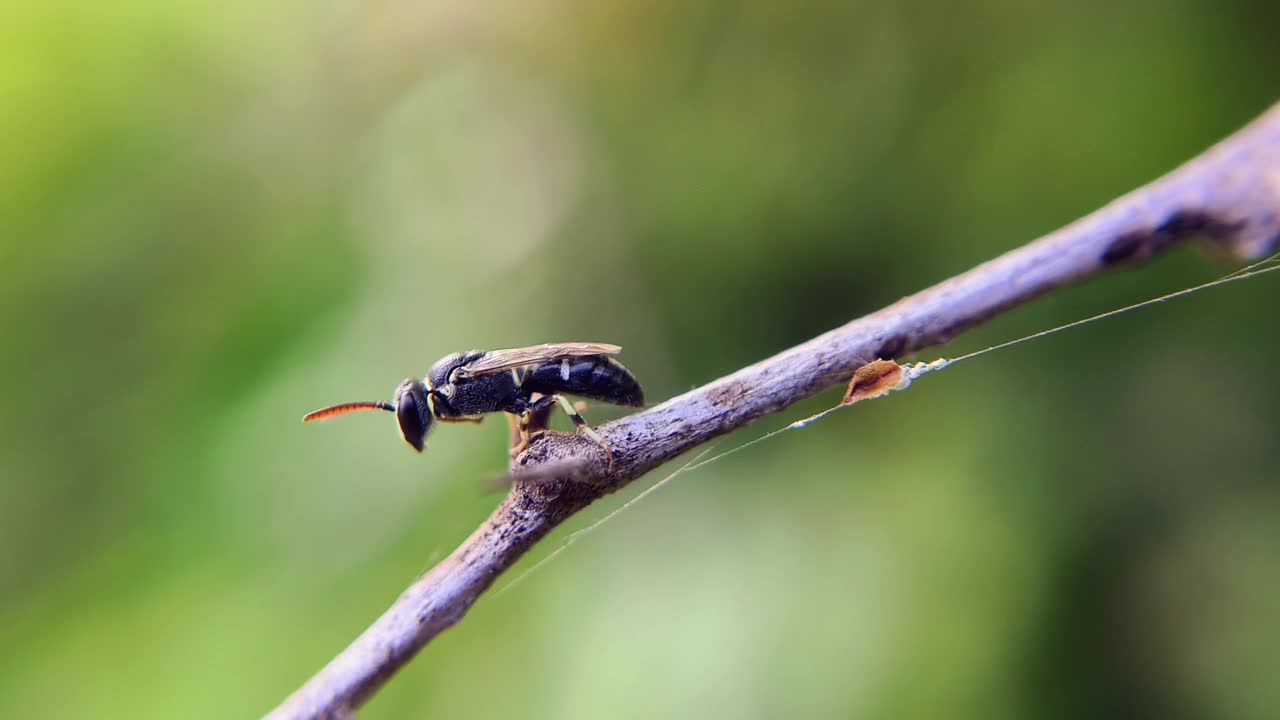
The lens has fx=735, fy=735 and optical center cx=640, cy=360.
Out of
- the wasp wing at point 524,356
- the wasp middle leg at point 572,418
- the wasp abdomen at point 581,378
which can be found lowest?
the wasp middle leg at point 572,418

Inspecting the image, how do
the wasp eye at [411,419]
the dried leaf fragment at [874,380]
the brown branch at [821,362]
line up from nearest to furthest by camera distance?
the brown branch at [821,362] → the dried leaf fragment at [874,380] → the wasp eye at [411,419]

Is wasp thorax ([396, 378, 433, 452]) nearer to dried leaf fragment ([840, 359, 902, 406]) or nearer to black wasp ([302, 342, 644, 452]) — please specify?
black wasp ([302, 342, 644, 452])

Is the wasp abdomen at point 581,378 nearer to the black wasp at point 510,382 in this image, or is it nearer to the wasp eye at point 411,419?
the black wasp at point 510,382

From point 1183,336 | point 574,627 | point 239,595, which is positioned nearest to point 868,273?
point 1183,336

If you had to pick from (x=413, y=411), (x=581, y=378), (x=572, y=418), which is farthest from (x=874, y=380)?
(x=413, y=411)

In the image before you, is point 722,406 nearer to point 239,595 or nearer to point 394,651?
point 394,651

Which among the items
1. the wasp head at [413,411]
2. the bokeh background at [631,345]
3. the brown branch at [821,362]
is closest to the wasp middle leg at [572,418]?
the brown branch at [821,362]

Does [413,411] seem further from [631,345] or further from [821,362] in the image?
[821,362]
